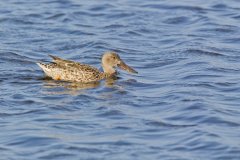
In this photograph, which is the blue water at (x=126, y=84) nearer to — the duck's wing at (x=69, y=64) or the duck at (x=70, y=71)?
the duck at (x=70, y=71)

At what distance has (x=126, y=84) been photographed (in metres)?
15.1

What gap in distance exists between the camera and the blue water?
11.5 metres

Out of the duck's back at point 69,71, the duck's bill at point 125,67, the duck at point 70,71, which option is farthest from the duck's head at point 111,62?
the duck's back at point 69,71

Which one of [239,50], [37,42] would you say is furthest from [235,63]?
[37,42]

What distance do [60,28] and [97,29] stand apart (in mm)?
757

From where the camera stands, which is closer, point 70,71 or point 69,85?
point 69,85

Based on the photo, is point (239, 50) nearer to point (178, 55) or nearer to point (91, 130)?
point (178, 55)

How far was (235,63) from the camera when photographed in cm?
1625

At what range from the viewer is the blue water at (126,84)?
11523mm

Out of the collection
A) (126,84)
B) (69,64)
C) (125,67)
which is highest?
(69,64)

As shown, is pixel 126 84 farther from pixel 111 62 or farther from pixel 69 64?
pixel 69 64

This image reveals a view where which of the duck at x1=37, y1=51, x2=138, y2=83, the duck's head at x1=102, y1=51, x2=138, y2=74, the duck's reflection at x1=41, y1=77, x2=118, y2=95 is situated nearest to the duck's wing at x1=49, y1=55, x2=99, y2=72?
the duck at x1=37, y1=51, x2=138, y2=83

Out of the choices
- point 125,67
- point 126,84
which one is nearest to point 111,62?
point 125,67

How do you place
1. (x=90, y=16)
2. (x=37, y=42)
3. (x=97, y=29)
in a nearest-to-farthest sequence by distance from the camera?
(x=37, y=42) → (x=97, y=29) → (x=90, y=16)
